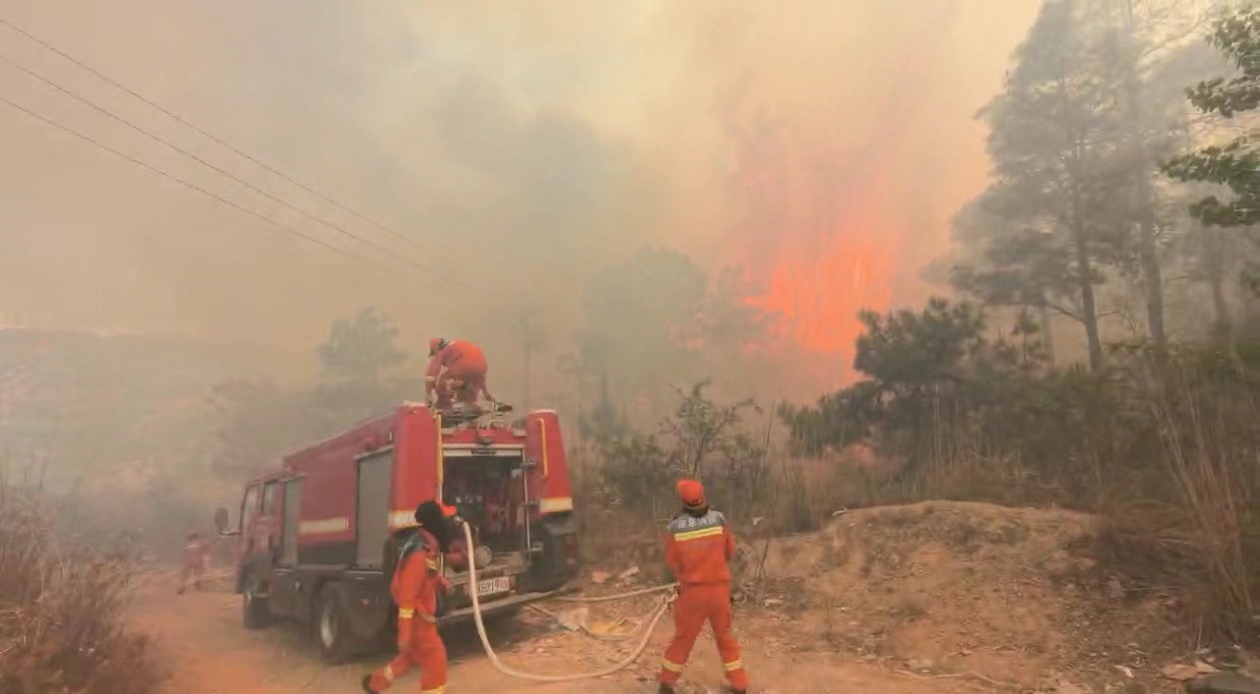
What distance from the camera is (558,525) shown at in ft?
28.1

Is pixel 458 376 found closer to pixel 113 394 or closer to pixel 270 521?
pixel 270 521

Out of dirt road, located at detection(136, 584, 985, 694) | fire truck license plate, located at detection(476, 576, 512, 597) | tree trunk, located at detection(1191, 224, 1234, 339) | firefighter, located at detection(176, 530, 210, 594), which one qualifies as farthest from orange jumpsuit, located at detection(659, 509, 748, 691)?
firefighter, located at detection(176, 530, 210, 594)

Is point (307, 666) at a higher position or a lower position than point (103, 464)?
lower

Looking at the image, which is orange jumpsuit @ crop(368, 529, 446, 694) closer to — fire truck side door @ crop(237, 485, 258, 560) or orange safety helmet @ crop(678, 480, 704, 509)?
orange safety helmet @ crop(678, 480, 704, 509)

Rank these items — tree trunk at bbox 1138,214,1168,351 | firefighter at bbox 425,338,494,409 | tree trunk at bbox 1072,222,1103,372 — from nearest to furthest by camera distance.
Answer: firefighter at bbox 425,338,494,409
tree trunk at bbox 1138,214,1168,351
tree trunk at bbox 1072,222,1103,372

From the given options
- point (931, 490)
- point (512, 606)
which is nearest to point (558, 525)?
point (512, 606)

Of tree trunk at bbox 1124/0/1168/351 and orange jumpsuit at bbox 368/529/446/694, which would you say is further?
tree trunk at bbox 1124/0/1168/351

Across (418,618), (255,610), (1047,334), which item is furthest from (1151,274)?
(255,610)

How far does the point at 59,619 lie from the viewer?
244 inches

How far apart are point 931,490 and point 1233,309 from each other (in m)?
7.02

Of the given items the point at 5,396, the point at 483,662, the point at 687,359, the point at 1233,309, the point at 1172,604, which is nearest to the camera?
the point at 1172,604

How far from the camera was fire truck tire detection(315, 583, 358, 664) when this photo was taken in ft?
26.6

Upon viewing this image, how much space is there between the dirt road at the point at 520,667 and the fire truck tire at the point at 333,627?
6.7 inches

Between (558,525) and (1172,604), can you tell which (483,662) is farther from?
(1172,604)
